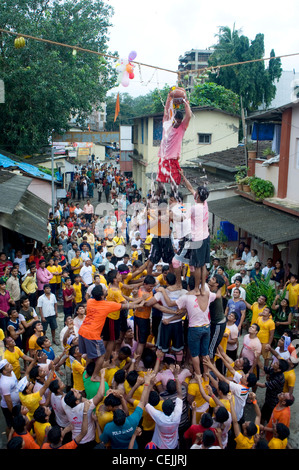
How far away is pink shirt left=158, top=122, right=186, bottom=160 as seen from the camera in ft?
20.3

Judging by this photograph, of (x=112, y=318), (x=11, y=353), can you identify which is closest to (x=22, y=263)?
(x=11, y=353)

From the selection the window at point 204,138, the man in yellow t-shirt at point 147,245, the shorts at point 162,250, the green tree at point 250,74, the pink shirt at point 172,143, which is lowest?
the man in yellow t-shirt at point 147,245

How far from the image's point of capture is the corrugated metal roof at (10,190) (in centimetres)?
1045

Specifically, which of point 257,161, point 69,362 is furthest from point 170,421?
point 257,161

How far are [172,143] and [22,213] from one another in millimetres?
7857

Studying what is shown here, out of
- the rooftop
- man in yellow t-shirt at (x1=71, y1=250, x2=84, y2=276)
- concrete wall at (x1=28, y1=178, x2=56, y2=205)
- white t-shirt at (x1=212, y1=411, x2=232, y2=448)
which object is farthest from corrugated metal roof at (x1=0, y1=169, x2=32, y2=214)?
the rooftop

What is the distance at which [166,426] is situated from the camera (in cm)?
510

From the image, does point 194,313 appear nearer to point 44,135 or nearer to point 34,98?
point 34,98

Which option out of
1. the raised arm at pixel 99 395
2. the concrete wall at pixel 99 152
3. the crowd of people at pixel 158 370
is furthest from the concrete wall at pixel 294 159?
the concrete wall at pixel 99 152

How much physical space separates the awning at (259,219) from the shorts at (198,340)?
190 inches

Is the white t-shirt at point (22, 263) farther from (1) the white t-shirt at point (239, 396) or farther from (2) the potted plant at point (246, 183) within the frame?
(2) the potted plant at point (246, 183)

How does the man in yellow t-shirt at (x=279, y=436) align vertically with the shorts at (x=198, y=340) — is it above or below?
below

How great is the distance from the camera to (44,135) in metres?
21.5

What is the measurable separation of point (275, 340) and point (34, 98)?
14.8 meters
